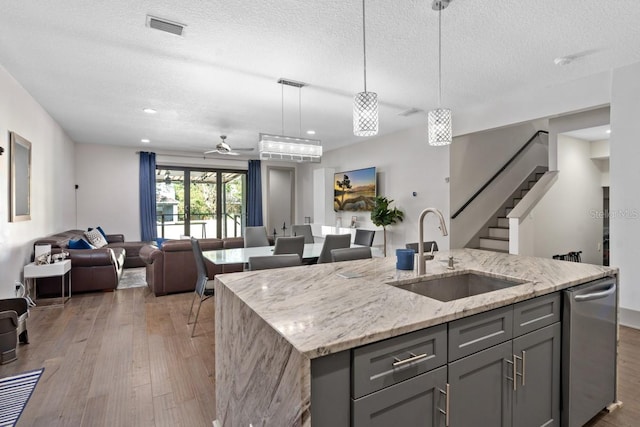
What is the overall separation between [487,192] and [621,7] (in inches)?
156

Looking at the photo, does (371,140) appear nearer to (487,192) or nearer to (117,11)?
(487,192)

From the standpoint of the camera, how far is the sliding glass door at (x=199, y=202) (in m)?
8.30

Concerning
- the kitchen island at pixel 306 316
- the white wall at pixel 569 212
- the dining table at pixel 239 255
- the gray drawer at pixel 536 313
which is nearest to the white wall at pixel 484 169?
the white wall at pixel 569 212

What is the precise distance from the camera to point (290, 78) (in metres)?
3.65

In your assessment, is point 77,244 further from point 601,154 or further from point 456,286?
point 601,154

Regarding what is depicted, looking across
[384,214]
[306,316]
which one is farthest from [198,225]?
[306,316]

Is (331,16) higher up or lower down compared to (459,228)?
higher up

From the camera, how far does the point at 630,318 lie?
3449mm

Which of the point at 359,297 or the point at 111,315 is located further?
the point at 111,315

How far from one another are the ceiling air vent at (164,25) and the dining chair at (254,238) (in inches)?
116

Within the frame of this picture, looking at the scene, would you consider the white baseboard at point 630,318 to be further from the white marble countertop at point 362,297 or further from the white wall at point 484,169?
the white wall at point 484,169

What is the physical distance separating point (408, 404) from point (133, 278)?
604 cm

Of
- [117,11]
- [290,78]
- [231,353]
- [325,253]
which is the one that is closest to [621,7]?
[290,78]

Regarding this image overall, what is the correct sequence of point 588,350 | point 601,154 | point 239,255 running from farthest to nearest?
point 601,154
point 239,255
point 588,350
